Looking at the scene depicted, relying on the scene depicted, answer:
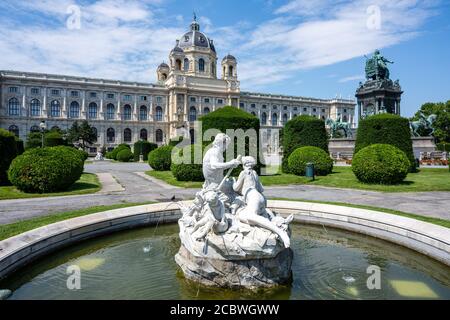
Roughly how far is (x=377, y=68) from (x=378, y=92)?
3.71m

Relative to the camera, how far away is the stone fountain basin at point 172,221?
5102mm

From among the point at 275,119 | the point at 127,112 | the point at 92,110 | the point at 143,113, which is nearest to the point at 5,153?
the point at 92,110

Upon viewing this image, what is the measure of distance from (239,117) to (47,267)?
41.5 ft

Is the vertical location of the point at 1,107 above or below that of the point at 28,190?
above

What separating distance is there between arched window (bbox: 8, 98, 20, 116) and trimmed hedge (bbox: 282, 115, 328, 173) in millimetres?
57688

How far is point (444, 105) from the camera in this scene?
5419 cm

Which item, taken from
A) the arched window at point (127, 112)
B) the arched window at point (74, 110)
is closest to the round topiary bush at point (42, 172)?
the arched window at point (74, 110)

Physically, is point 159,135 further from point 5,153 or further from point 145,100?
point 5,153

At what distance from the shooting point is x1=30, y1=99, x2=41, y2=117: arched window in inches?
2371

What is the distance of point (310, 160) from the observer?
17703 millimetres

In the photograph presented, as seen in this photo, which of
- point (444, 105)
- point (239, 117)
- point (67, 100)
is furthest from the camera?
point (67, 100)

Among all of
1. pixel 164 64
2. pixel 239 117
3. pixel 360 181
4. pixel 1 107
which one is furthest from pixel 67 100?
pixel 360 181
